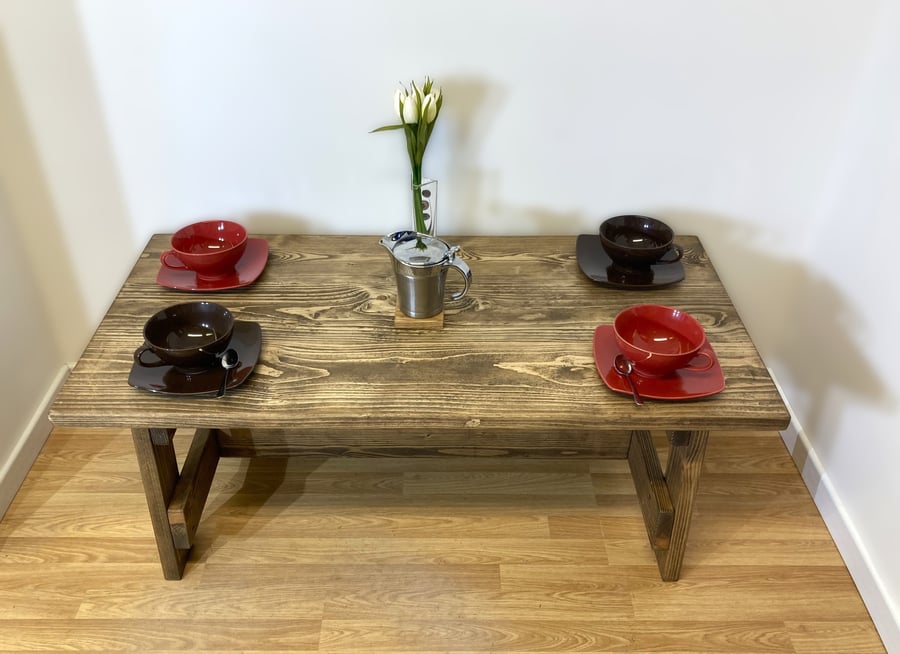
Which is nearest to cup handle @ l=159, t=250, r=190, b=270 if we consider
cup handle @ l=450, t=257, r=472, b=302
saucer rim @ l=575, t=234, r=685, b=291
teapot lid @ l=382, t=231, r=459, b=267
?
teapot lid @ l=382, t=231, r=459, b=267

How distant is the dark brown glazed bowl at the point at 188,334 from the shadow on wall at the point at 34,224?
0.61 m

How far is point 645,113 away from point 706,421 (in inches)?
28.7

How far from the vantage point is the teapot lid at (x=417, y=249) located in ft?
4.68

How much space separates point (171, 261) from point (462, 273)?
638mm

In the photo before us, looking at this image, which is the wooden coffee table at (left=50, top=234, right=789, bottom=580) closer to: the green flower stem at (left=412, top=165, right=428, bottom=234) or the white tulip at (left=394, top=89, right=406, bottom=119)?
the green flower stem at (left=412, top=165, right=428, bottom=234)

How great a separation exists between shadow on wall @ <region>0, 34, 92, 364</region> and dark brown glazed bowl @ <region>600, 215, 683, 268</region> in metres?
1.29

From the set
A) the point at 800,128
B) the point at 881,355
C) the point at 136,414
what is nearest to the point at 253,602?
the point at 136,414

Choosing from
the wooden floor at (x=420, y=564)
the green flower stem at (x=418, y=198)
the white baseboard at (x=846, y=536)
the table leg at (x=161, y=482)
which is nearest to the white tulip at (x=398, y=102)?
the green flower stem at (x=418, y=198)

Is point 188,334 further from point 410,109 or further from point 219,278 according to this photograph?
point 410,109

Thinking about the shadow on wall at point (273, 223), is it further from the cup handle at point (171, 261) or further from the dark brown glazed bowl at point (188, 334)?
the dark brown glazed bowl at point (188, 334)

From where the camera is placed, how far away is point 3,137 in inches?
67.4

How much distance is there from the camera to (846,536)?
5.53 ft

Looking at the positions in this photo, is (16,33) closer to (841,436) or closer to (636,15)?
(636,15)

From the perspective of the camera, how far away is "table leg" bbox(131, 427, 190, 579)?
4.70 ft
